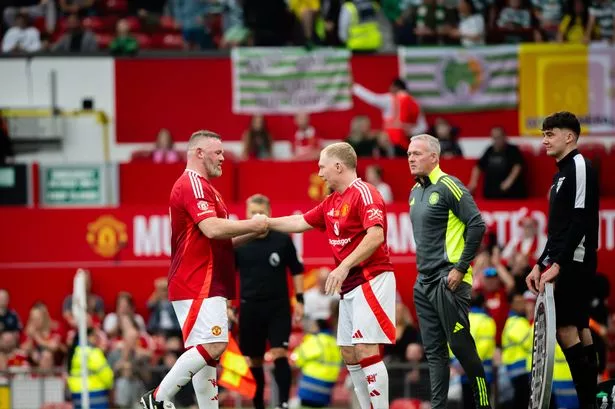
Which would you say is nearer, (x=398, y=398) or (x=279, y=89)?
(x=398, y=398)

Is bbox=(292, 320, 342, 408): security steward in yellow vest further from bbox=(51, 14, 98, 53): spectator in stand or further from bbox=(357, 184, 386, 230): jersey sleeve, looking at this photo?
bbox=(51, 14, 98, 53): spectator in stand

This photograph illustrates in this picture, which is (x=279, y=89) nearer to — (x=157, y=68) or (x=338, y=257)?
(x=157, y=68)

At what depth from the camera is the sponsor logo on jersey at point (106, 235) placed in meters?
19.9

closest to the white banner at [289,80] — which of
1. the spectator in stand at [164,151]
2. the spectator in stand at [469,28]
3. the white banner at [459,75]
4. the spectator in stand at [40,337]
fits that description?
the white banner at [459,75]

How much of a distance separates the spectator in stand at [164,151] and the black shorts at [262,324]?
806cm

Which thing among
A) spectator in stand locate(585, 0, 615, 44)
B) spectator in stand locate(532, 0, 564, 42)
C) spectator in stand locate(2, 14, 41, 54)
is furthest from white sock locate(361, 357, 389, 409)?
spectator in stand locate(2, 14, 41, 54)

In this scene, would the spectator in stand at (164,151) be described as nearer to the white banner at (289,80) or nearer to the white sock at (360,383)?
the white banner at (289,80)

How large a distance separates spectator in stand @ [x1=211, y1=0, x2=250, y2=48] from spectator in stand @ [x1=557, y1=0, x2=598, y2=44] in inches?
211

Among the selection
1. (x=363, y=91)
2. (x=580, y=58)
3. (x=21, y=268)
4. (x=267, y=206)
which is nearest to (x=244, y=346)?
(x=267, y=206)

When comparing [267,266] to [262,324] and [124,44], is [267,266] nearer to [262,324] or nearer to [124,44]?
[262,324]

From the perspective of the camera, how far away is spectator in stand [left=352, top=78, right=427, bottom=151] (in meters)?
20.9

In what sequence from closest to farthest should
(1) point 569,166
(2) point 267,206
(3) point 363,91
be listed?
(1) point 569,166 < (2) point 267,206 < (3) point 363,91

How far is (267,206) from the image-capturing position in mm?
12859

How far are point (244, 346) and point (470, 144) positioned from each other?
1039 cm
